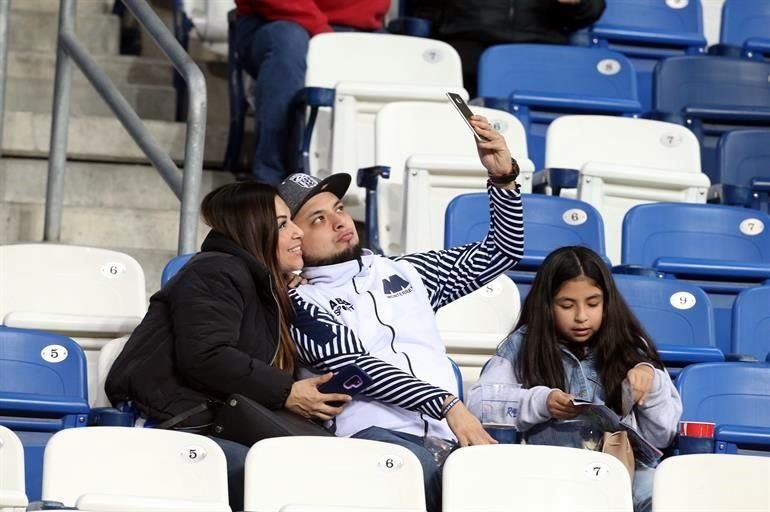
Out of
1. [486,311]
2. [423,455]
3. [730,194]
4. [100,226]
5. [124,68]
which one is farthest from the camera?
[124,68]

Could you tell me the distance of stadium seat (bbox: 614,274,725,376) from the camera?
498 cm

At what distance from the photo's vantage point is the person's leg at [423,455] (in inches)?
153

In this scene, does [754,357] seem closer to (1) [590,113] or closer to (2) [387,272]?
(2) [387,272]

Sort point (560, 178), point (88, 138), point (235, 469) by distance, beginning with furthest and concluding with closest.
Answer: point (88, 138) → point (560, 178) → point (235, 469)

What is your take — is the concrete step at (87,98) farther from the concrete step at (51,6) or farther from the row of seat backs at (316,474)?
the row of seat backs at (316,474)

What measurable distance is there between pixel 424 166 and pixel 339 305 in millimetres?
1087

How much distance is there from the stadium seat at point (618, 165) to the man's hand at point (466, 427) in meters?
1.71

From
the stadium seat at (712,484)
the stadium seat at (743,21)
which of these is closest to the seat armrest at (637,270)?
the stadium seat at (712,484)

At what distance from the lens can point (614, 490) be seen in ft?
12.3

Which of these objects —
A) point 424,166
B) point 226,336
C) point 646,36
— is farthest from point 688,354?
point 646,36

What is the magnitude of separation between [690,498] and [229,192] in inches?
50.5

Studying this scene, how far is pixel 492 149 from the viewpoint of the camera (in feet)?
14.2

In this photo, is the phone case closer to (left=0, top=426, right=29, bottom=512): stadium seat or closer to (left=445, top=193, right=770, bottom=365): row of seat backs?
(left=0, top=426, right=29, bottom=512): stadium seat

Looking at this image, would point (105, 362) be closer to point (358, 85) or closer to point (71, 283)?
point (71, 283)
